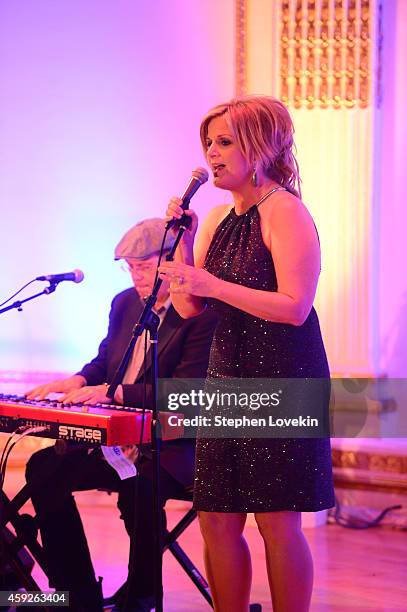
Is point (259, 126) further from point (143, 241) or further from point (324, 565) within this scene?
point (324, 565)

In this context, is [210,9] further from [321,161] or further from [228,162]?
[228,162]

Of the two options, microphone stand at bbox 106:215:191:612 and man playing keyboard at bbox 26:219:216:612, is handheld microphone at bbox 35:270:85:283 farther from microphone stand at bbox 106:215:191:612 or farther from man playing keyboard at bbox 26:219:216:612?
microphone stand at bbox 106:215:191:612

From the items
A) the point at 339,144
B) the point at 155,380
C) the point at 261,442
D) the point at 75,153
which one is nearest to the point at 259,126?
the point at 155,380

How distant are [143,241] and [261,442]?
1.39 meters

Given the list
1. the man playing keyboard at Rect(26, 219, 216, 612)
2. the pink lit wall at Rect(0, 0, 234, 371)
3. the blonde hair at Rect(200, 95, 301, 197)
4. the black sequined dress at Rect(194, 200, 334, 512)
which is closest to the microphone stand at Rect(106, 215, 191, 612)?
the black sequined dress at Rect(194, 200, 334, 512)

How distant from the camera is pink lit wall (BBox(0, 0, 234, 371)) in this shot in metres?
5.43

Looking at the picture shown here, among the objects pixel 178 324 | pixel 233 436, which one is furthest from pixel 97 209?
pixel 233 436

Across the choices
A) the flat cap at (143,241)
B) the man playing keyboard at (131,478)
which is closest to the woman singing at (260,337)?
the man playing keyboard at (131,478)

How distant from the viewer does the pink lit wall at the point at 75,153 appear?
5430mm

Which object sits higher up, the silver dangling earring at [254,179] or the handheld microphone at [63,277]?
the silver dangling earring at [254,179]

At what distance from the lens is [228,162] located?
2.56 metres

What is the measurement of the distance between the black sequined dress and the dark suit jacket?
30.7 inches

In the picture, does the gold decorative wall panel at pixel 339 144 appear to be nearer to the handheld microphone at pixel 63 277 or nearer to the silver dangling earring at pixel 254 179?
the handheld microphone at pixel 63 277

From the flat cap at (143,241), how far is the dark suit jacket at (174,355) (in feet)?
0.80
